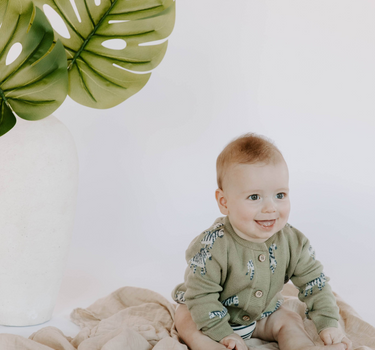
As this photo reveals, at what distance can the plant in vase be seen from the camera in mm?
1643

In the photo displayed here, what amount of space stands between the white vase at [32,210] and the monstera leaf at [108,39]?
182 millimetres

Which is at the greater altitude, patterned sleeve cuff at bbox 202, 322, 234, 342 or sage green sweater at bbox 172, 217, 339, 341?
sage green sweater at bbox 172, 217, 339, 341

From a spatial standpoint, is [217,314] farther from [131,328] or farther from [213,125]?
[213,125]

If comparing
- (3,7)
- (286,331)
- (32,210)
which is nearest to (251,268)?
(286,331)

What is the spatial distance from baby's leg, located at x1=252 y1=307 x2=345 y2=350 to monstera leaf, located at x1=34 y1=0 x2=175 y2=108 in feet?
2.90

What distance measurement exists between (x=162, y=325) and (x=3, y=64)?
946 millimetres

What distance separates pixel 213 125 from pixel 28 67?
45.8 inches

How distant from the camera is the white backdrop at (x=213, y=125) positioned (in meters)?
2.50

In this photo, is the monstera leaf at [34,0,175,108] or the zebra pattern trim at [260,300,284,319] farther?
the monstera leaf at [34,0,175,108]

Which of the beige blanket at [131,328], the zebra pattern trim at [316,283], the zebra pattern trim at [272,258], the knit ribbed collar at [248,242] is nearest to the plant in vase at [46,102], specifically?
the beige blanket at [131,328]

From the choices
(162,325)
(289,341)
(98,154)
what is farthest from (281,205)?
(98,154)

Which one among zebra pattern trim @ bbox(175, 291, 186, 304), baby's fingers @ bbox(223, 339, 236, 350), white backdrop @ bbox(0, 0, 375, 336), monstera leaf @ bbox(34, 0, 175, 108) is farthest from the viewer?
white backdrop @ bbox(0, 0, 375, 336)

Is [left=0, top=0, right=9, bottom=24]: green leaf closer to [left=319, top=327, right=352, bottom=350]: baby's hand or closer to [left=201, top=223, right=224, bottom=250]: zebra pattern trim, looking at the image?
[left=201, top=223, right=224, bottom=250]: zebra pattern trim

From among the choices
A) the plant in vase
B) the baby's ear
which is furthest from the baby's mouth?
the plant in vase
